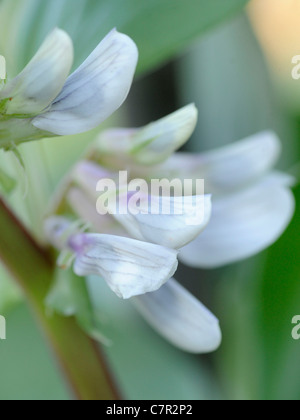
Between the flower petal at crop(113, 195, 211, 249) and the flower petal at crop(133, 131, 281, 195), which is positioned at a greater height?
the flower petal at crop(113, 195, 211, 249)

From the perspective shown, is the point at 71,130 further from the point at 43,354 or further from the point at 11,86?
the point at 43,354

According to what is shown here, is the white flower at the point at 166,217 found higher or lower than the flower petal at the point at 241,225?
higher

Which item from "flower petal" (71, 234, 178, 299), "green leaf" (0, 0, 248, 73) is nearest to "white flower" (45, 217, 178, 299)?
"flower petal" (71, 234, 178, 299)

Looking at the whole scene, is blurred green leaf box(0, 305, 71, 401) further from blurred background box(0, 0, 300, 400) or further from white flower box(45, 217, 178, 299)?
white flower box(45, 217, 178, 299)

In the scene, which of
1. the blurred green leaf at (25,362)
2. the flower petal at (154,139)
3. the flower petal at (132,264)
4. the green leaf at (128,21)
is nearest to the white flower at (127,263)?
the flower petal at (132,264)

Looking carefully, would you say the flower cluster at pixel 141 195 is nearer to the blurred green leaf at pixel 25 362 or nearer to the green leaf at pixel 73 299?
the green leaf at pixel 73 299

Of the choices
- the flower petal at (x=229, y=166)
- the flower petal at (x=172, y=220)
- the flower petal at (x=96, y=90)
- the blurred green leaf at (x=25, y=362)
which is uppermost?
the flower petal at (x=96, y=90)

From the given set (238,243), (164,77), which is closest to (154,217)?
(238,243)

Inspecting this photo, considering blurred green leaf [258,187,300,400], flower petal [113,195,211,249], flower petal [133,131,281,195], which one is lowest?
blurred green leaf [258,187,300,400]
